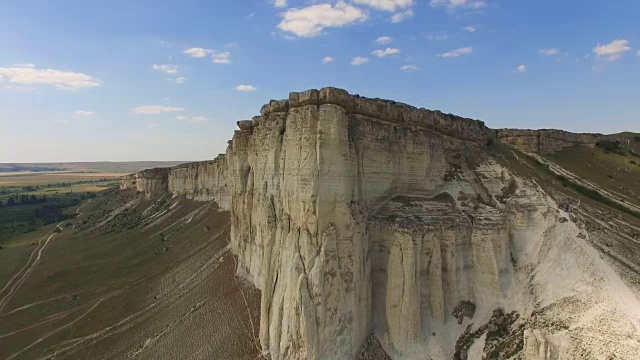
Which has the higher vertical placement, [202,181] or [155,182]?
[202,181]

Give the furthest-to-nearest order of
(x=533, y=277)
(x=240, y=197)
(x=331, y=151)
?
(x=240, y=197), (x=533, y=277), (x=331, y=151)

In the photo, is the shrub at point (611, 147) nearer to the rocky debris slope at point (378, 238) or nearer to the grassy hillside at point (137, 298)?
the rocky debris slope at point (378, 238)

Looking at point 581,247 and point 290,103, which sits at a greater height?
point 290,103

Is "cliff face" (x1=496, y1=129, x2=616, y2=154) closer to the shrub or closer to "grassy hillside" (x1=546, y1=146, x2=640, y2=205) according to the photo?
"grassy hillside" (x1=546, y1=146, x2=640, y2=205)

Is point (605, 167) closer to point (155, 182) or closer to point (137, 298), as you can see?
point (137, 298)

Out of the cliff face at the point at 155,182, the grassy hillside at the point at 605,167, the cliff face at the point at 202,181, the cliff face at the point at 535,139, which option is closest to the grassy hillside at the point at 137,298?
the cliff face at the point at 202,181

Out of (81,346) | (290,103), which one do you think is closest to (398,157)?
(290,103)

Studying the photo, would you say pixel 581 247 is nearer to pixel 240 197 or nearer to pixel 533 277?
pixel 533 277

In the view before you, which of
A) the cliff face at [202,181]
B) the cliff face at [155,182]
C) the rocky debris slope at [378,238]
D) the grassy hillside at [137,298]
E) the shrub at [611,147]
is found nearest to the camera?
the rocky debris slope at [378,238]

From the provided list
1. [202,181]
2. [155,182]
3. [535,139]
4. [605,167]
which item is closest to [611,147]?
[605,167]
